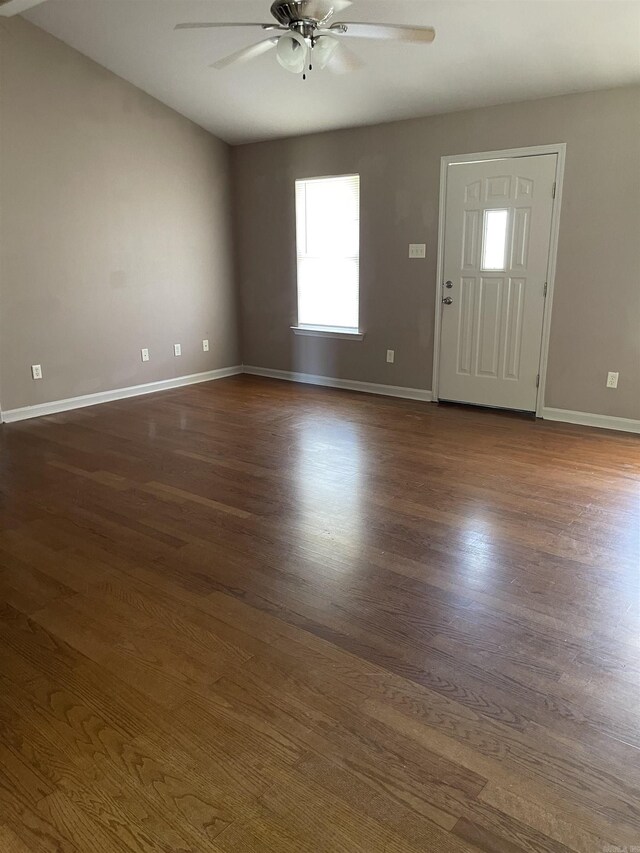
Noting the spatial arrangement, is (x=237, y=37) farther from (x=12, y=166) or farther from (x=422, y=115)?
(x=12, y=166)

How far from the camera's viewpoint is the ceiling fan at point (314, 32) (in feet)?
8.54

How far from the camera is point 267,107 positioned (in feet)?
17.3

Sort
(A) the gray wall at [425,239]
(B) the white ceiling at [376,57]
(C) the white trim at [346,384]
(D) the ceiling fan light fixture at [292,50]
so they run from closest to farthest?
(D) the ceiling fan light fixture at [292,50] < (B) the white ceiling at [376,57] < (A) the gray wall at [425,239] < (C) the white trim at [346,384]

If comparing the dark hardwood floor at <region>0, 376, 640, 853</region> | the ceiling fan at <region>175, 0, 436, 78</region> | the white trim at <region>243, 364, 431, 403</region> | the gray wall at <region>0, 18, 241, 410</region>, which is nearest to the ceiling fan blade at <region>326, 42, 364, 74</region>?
the ceiling fan at <region>175, 0, 436, 78</region>

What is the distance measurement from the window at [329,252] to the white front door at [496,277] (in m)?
0.98

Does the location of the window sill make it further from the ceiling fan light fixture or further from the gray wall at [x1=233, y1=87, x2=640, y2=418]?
the ceiling fan light fixture

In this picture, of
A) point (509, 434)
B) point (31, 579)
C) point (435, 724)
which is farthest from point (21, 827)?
point (509, 434)

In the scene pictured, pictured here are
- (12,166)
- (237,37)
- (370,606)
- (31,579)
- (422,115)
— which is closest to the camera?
(370,606)

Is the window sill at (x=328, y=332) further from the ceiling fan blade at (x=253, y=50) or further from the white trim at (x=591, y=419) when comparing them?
the ceiling fan blade at (x=253, y=50)

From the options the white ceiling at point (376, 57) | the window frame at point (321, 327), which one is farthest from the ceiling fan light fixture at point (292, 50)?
the window frame at point (321, 327)

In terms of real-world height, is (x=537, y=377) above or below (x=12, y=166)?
below

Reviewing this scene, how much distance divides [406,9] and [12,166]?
10.1ft

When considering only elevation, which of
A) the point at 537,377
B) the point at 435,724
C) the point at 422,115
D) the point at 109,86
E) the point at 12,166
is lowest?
the point at 435,724

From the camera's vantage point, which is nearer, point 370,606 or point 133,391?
point 370,606
